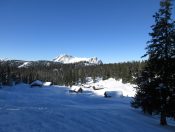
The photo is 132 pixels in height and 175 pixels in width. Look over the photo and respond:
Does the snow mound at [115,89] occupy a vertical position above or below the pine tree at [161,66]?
below

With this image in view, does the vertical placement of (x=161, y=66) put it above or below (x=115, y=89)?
above

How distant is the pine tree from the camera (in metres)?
24.4

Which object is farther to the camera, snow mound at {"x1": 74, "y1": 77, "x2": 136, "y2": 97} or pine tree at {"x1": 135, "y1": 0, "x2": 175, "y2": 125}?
snow mound at {"x1": 74, "y1": 77, "x2": 136, "y2": 97}

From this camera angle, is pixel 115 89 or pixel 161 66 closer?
pixel 161 66

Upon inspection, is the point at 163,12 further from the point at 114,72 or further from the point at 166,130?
the point at 114,72

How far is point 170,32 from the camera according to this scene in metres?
24.9

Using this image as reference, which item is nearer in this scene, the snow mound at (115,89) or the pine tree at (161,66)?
the pine tree at (161,66)

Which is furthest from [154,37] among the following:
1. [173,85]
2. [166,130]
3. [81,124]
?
[81,124]

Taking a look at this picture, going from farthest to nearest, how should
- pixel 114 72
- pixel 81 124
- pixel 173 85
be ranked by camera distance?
1. pixel 114 72
2. pixel 173 85
3. pixel 81 124

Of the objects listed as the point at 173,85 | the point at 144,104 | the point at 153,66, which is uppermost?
the point at 153,66

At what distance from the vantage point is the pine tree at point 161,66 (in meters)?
24.4

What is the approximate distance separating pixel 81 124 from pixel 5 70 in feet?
348

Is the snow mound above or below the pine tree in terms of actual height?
below

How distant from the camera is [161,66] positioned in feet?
81.9
